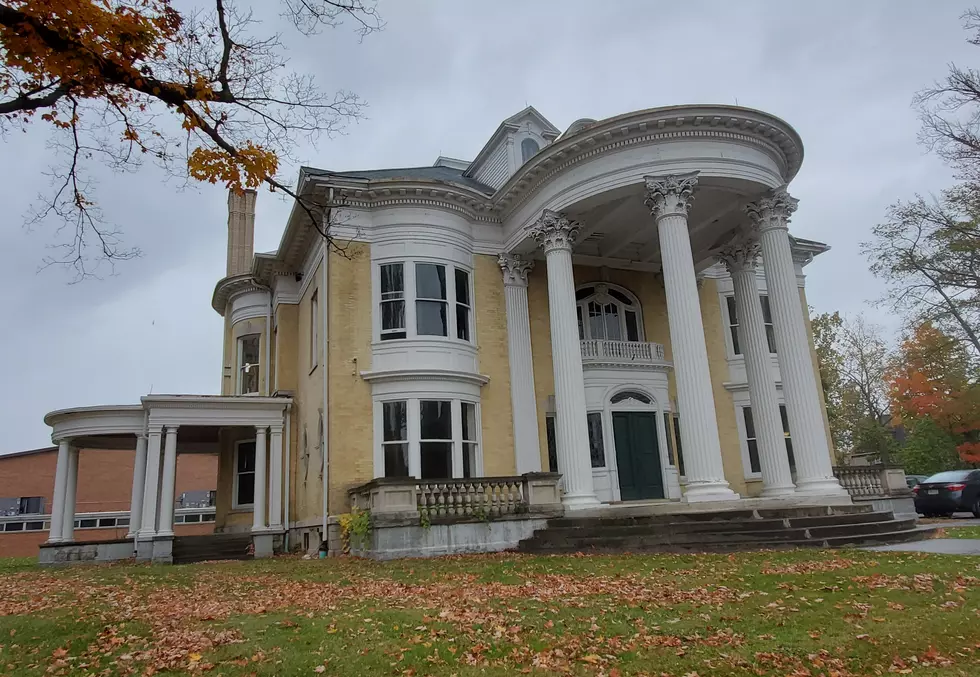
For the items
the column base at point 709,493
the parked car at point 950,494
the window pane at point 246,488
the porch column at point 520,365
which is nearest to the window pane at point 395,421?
the porch column at point 520,365

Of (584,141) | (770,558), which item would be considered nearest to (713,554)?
(770,558)

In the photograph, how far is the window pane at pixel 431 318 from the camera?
18.1 metres

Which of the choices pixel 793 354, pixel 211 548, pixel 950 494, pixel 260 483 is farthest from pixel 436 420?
pixel 950 494

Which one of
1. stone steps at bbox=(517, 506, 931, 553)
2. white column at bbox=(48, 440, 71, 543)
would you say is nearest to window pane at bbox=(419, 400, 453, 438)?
stone steps at bbox=(517, 506, 931, 553)

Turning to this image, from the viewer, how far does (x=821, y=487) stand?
15.3 metres

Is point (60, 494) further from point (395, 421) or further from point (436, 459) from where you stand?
point (436, 459)

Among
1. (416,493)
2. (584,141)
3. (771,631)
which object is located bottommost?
(771,631)

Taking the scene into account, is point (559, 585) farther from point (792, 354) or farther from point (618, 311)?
point (618, 311)

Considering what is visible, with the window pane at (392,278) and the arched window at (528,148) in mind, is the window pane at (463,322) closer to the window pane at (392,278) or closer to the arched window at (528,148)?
the window pane at (392,278)

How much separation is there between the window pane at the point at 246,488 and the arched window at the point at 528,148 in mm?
14126

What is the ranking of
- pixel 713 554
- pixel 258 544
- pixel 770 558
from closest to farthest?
pixel 770 558, pixel 713 554, pixel 258 544

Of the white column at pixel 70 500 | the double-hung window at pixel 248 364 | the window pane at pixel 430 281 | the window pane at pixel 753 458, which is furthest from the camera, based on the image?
the double-hung window at pixel 248 364

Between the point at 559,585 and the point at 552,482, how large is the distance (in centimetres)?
658

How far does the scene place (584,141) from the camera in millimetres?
16547
